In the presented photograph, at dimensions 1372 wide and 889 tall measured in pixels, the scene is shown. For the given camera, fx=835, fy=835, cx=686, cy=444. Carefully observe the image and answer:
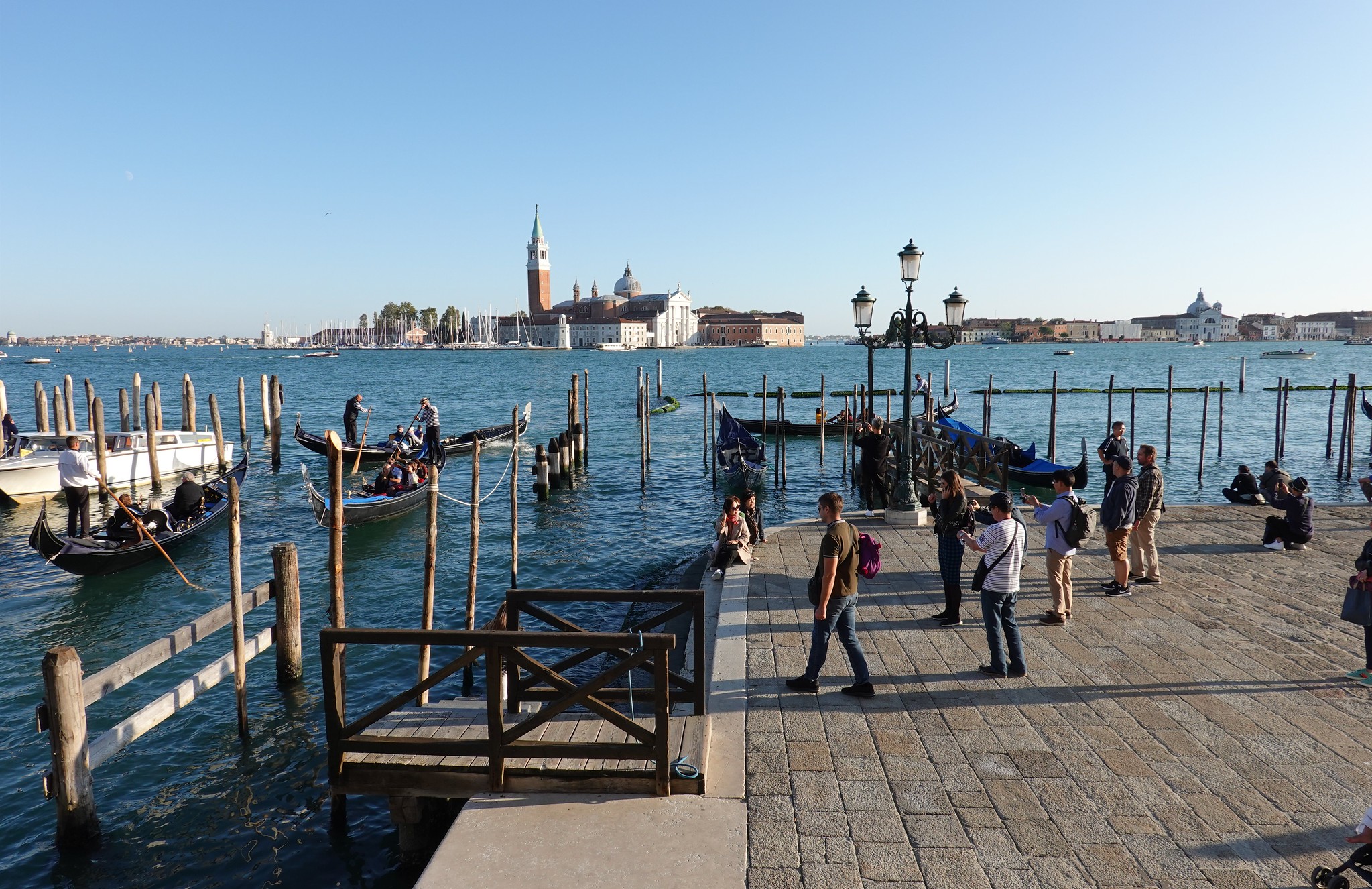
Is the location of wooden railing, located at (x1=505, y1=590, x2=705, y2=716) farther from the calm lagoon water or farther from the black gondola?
the black gondola

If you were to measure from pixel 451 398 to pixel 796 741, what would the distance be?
57081 millimetres

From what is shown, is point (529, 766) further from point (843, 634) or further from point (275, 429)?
point (275, 429)

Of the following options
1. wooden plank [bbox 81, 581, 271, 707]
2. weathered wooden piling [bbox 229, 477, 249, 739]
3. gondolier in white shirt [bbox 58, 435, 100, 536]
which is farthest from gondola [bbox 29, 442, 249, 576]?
wooden plank [bbox 81, 581, 271, 707]

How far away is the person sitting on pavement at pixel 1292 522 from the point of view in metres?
9.38

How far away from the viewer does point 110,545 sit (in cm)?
1285

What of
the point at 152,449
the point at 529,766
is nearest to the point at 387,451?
the point at 152,449

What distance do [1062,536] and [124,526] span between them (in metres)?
14.2

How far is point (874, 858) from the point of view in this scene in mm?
3896

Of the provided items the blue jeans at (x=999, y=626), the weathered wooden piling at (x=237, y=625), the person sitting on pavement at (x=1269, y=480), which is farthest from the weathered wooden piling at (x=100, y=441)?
the person sitting on pavement at (x=1269, y=480)

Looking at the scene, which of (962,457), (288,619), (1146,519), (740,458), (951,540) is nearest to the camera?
(951,540)

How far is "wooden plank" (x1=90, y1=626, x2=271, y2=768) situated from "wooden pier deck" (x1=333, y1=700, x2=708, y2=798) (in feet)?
7.60

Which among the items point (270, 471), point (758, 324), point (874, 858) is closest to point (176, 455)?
point (270, 471)

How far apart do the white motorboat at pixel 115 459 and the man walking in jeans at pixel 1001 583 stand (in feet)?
66.6

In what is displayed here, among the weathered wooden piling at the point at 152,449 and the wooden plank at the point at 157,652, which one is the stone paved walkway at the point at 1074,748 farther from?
the weathered wooden piling at the point at 152,449
